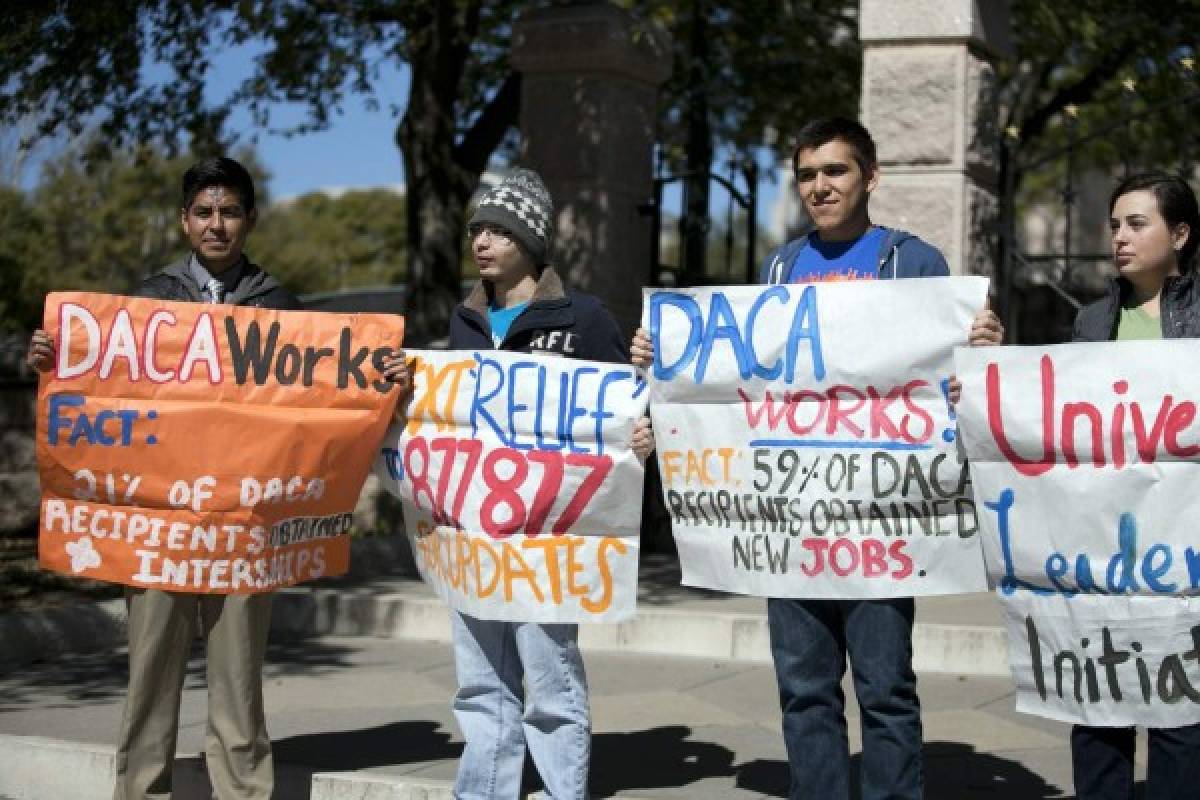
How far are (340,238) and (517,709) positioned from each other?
5849 cm

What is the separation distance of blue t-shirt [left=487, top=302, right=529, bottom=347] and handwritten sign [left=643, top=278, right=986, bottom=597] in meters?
0.37

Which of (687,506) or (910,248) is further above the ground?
(910,248)

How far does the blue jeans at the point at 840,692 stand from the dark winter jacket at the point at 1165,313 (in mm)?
868

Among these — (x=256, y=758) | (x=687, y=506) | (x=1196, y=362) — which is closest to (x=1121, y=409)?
(x=1196, y=362)

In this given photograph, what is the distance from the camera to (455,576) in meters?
5.12

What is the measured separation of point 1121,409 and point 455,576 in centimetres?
192

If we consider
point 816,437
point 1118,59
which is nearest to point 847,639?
point 816,437

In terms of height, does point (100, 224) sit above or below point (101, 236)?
above

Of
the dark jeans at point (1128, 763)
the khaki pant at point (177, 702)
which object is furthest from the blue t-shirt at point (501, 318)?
the dark jeans at point (1128, 763)

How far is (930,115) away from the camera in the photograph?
29.2 feet

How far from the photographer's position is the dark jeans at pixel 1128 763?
4.31 m

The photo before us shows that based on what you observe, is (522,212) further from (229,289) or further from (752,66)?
(752,66)

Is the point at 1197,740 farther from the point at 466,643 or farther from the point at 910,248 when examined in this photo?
the point at 466,643

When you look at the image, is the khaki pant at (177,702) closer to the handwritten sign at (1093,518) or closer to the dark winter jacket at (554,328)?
the dark winter jacket at (554,328)
